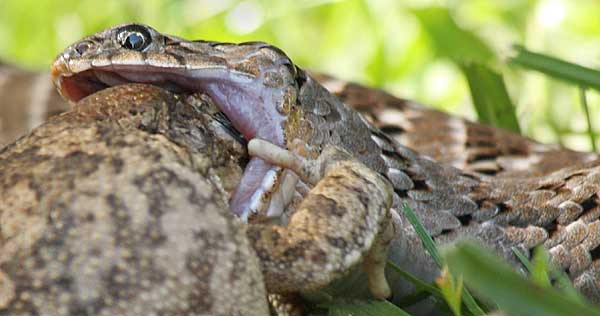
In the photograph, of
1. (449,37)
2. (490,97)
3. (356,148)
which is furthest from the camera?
(449,37)

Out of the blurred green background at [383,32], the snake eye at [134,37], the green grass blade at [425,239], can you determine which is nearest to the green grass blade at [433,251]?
the green grass blade at [425,239]

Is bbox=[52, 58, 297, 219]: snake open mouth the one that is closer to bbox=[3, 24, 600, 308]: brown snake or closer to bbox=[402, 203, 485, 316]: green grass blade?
bbox=[3, 24, 600, 308]: brown snake

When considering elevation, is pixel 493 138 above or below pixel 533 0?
below

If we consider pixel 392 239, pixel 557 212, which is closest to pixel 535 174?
pixel 557 212

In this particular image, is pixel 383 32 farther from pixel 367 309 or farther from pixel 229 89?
pixel 367 309

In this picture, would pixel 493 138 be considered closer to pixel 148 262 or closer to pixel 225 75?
pixel 225 75

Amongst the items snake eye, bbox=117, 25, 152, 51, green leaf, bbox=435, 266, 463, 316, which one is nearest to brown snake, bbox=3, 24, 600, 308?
snake eye, bbox=117, 25, 152, 51

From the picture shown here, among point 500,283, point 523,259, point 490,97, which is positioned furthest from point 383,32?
point 500,283
